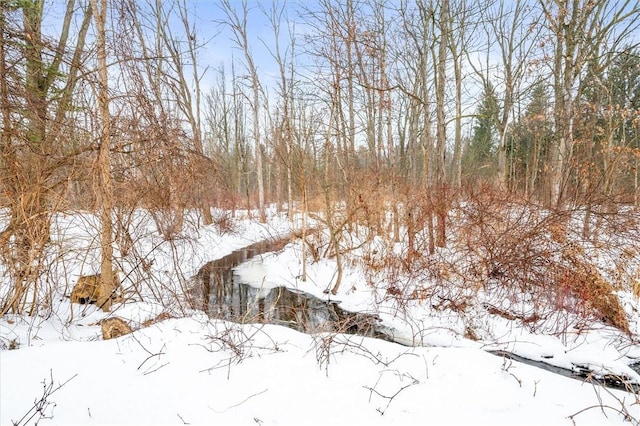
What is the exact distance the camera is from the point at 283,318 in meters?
6.52

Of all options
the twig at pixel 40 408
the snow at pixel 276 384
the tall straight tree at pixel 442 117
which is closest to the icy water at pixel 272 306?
the snow at pixel 276 384

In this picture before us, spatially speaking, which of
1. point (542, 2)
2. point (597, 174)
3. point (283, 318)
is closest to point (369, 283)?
point (283, 318)

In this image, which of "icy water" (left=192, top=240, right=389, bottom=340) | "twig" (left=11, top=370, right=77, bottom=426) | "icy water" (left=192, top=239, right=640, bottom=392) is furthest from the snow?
"icy water" (left=192, top=240, right=389, bottom=340)

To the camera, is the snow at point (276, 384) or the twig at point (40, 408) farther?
the snow at point (276, 384)

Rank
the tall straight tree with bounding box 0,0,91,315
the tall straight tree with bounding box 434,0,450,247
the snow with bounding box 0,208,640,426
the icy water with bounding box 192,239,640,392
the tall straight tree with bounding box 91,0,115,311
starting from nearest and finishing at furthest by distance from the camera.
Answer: the snow with bounding box 0,208,640,426 < the tall straight tree with bounding box 0,0,91,315 < the tall straight tree with bounding box 91,0,115,311 < the icy water with bounding box 192,239,640,392 < the tall straight tree with bounding box 434,0,450,247

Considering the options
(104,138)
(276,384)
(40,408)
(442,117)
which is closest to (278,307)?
(276,384)

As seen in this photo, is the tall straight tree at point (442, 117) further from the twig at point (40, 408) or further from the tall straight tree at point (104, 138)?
the twig at point (40, 408)

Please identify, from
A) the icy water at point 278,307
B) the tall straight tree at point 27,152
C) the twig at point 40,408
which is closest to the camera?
the twig at point 40,408

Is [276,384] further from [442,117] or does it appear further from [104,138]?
[442,117]

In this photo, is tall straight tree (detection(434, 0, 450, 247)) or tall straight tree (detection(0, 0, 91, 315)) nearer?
tall straight tree (detection(0, 0, 91, 315))

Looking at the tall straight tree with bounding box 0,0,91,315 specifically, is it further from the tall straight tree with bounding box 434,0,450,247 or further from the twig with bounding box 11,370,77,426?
the tall straight tree with bounding box 434,0,450,247

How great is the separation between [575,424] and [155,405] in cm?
327

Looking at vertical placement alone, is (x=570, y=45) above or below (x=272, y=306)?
above

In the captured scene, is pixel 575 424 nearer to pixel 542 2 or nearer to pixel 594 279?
pixel 594 279
